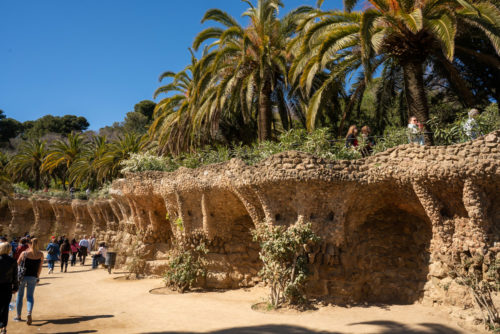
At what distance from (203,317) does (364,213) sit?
5.26 m

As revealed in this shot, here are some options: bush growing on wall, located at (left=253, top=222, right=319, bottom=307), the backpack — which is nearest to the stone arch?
bush growing on wall, located at (left=253, top=222, right=319, bottom=307)

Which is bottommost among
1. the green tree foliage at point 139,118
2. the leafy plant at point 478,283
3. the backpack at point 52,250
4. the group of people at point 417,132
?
the leafy plant at point 478,283

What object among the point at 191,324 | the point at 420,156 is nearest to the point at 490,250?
the point at 420,156

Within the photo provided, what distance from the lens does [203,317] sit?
29.1 ft

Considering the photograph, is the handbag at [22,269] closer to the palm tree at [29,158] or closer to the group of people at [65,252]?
the group of people at [65,252]

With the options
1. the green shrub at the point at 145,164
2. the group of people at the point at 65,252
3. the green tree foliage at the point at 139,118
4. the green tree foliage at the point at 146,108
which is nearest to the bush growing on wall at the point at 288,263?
the green shrub at the point at 145,164

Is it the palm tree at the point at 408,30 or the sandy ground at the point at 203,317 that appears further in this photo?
the palm tree at the point at 408,30

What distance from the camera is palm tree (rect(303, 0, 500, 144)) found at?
890cm

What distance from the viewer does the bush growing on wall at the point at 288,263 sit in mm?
9195

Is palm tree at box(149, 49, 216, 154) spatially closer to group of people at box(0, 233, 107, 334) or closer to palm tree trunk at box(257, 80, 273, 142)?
palm tree trunk at box(257, 80, 273, 142)

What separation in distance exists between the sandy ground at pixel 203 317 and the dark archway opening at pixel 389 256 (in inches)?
28.4

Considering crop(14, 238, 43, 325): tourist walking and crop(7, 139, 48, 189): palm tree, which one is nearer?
crop(14, 238, 43, 325): tourist walking

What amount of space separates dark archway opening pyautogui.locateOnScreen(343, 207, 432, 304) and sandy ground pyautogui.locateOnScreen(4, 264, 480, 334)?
2.37ft

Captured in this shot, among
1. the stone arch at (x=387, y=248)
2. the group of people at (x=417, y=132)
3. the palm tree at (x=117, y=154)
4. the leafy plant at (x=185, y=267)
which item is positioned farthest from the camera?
the palm tree at (x=117, y=154)
